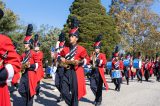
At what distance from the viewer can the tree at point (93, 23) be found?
41.2m

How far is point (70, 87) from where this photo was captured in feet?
32.1

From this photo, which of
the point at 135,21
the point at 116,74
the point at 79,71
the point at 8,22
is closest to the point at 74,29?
the point at 79,71

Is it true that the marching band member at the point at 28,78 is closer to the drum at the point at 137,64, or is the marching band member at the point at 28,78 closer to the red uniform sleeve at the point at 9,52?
the red uniform sleeve at the point at 9,52

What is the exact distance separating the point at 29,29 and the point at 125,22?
144 ft

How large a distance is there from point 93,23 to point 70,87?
3279cm

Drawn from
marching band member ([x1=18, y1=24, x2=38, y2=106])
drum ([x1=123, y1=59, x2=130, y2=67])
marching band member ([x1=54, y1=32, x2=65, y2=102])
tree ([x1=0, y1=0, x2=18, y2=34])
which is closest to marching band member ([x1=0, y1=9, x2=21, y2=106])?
marching band member ([x1=18, y1=24, x2=38, y2=106])

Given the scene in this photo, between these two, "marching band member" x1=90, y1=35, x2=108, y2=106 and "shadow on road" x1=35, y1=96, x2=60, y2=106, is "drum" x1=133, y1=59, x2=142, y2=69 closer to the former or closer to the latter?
"shadow on road" x1=35, y1=96, x2=60, y2=106

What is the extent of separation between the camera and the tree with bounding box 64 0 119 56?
41188mm

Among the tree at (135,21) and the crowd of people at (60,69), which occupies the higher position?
the tree at (135,21)

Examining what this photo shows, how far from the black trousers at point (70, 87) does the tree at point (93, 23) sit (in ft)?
99.7

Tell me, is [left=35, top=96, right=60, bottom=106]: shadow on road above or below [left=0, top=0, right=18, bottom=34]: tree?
below

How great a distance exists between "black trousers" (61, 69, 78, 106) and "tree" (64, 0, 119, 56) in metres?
30.4

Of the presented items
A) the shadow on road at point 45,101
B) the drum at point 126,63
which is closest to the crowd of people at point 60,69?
the shadow on road at point 45,101

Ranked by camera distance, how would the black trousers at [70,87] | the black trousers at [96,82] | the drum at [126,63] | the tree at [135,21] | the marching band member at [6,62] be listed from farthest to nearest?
1. the tree at [135,21]
2. the drum at [126,63]
3. the black trousers at [96,82]
4. the black trousers at [70,87]
5. the marching band member at [6,62]
